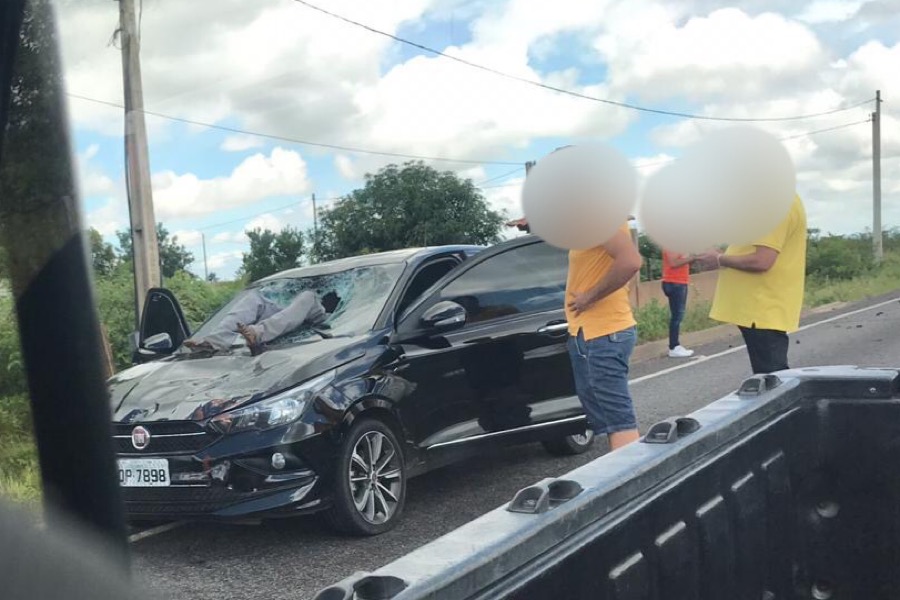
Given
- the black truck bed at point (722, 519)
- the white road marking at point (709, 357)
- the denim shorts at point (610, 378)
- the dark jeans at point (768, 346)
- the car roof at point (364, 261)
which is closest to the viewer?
the black truck bed at point (722, 519)

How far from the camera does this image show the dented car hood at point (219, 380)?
4391 millimetres

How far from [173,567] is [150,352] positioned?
1592mm

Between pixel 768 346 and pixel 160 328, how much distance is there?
3.73 meters

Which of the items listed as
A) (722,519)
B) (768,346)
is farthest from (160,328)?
(722,519)

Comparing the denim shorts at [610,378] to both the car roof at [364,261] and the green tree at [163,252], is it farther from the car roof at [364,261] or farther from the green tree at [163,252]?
the green tree at [163,252]

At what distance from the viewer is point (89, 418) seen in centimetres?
507

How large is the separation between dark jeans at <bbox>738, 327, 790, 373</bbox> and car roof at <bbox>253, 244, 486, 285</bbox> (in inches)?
65.8

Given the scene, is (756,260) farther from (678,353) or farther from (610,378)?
(678,353)

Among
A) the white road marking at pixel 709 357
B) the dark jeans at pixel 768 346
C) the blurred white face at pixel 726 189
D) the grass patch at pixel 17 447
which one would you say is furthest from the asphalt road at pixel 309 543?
the blurred white face at pixel 726 189

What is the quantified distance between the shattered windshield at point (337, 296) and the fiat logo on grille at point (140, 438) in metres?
0.80

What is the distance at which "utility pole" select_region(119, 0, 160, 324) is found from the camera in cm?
812

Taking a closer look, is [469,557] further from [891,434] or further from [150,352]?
[150,352]

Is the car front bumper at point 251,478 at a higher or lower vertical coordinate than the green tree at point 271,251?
lower

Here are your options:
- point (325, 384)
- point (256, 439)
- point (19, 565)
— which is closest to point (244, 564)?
point (256, 439)
